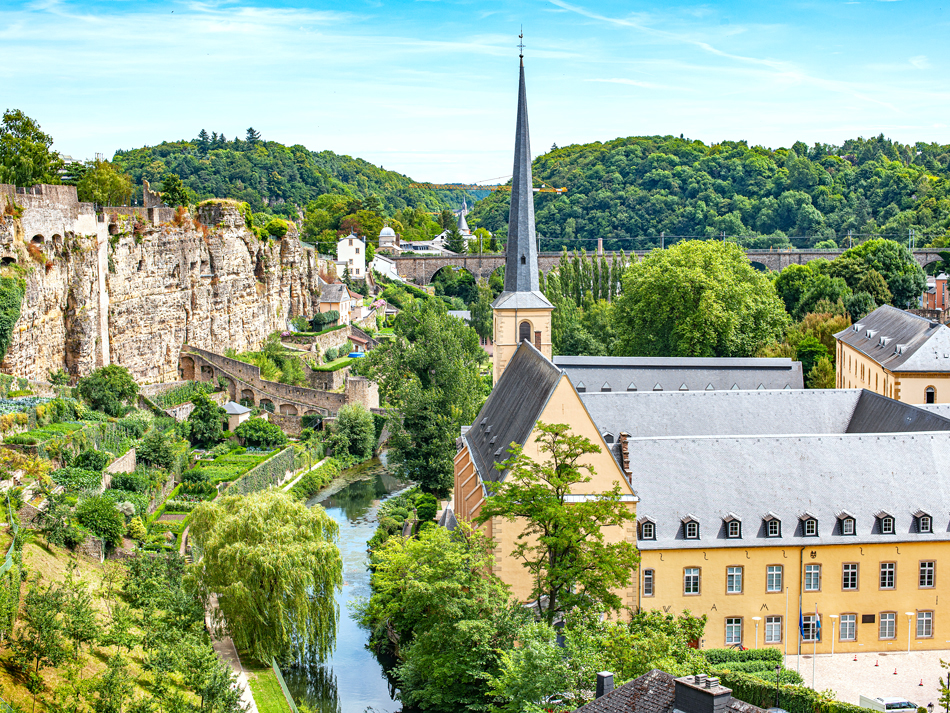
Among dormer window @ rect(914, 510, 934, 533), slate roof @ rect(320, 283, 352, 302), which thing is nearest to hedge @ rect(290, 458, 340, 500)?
dormer window @ rect(914, 510, 934, 533)

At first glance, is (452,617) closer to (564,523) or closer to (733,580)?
(564,523)

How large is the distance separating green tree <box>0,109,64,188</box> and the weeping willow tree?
34.2 metres

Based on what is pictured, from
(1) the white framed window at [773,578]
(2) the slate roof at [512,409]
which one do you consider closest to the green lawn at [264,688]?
(2) the slate roof at [512,409]

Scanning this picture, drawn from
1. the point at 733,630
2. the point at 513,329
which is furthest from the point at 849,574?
the point at 513,329

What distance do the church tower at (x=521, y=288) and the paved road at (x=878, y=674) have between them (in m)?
19.7

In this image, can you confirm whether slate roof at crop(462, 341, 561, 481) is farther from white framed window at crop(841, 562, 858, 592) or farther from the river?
white framed window at crop(841, 562, 858, 592)

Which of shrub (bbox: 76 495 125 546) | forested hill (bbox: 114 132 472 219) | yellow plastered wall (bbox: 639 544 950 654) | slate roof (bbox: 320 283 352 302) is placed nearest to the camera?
yellow plastered wall (bbox: 639 544 950 654)

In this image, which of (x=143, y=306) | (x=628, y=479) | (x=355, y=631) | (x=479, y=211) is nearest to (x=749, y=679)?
(x=628, y=479)

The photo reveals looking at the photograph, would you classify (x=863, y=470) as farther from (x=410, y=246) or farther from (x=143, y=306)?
(x=410, y=246)

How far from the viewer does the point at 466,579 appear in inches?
1163

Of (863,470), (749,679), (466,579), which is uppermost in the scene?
(863,470)

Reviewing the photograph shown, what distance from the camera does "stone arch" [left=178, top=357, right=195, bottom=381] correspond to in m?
68.6

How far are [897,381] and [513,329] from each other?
16.8 m

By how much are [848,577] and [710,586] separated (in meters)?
4.37
